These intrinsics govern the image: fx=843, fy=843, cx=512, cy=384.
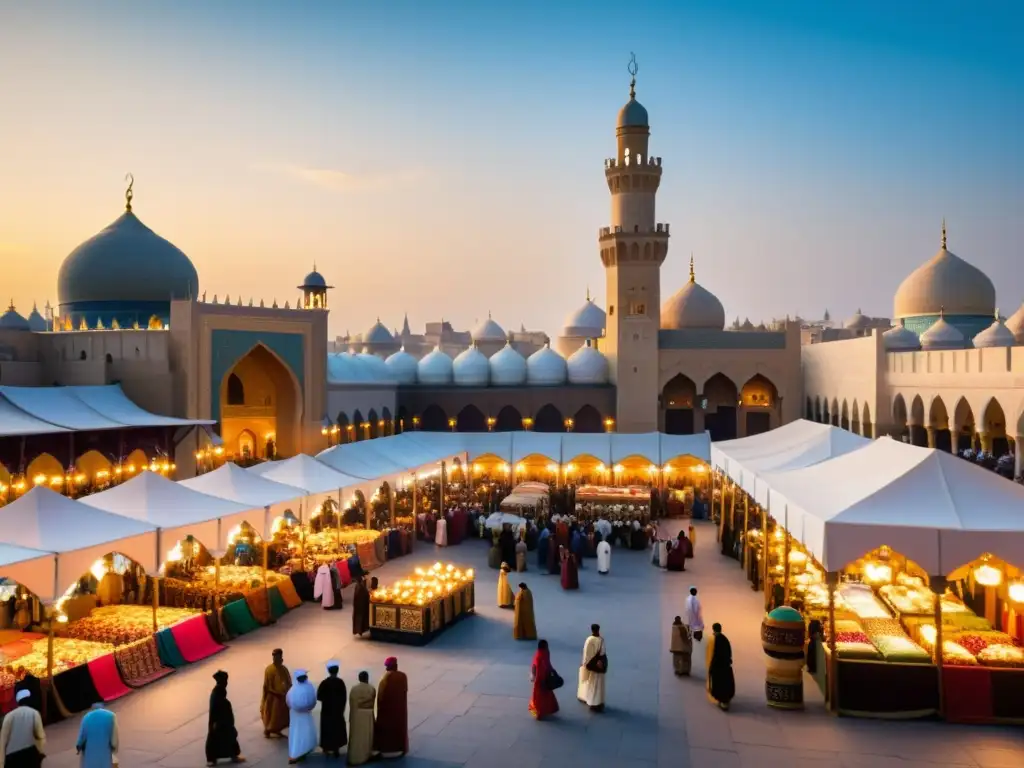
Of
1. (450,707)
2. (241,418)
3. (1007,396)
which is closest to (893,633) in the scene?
(450,707)

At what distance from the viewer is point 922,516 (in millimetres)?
9039

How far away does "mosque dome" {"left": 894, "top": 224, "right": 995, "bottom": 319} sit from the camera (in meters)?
36.0

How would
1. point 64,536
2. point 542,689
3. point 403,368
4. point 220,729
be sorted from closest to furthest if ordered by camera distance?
point 220,729, point 542,689, point 64,536, point 403,368

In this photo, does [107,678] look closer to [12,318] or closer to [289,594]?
[289,594]

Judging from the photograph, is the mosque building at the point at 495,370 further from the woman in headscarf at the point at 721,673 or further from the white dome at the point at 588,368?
the woman in headscarf at the point at 721,673

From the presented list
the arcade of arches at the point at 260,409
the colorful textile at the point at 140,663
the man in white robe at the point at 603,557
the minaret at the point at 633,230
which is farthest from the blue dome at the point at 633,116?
the colorful textile at the point at 140,663

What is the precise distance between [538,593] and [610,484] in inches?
360

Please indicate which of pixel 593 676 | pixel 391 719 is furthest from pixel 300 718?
pixel 593 676

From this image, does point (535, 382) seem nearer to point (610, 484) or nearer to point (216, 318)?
point (610, 484)

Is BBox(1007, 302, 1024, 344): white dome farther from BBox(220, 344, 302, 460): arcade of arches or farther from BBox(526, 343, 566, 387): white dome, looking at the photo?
BBox(220, 344, 302, 460): arcade of arches

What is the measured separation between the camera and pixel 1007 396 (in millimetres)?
20359

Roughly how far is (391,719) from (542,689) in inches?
65.9

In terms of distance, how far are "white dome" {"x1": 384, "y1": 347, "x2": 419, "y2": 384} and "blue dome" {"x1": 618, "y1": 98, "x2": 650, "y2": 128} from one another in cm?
1342

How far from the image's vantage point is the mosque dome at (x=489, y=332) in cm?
4872
